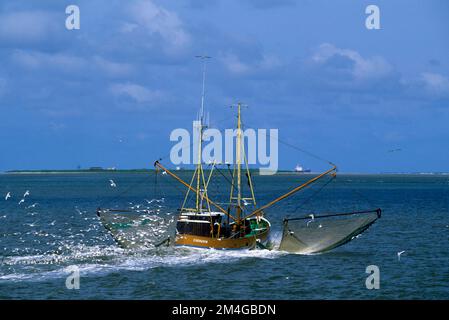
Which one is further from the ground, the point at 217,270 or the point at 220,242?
the point at 220,242

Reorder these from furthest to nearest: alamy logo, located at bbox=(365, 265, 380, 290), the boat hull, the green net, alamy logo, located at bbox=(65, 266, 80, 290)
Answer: the green net → the boat hull → alamy logo, located at bbox=(365, 265, 380, 290) → alamy logo, located at bbox=(65, 266, 80, 290)

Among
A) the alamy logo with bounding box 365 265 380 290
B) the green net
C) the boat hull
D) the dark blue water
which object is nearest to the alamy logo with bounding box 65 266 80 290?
the dark blue water

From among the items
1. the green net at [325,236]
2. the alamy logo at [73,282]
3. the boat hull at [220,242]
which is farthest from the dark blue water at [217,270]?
the green net at [325,236]

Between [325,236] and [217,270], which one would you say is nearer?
[217,270]

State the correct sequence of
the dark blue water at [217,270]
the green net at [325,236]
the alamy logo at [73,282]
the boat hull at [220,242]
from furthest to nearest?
the green net at [325,236]
the boat hull at [220,242]
the dark blue water at [217,270]
the alamy logo at [73,282]

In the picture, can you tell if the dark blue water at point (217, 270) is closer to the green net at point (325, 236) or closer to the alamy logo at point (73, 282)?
the alamy logo at point (73, 282)

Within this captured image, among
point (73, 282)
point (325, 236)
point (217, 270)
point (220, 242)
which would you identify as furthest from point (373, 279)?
point (73, 282)

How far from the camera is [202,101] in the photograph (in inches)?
2238

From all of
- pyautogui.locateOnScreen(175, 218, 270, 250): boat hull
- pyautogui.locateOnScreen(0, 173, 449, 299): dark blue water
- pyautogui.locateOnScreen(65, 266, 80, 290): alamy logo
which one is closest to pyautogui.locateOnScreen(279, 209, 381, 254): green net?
pyautogui.locateOnScreen(0, 173, 449, 299): dark blue water

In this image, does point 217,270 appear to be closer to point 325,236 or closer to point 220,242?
point 220,242

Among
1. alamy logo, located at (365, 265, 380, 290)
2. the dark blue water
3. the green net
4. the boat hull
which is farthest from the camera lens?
the green net

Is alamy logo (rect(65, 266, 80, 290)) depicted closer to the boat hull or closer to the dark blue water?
the dark blue water

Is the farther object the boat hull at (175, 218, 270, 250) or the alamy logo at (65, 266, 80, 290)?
the boat hull at (175, 218, 270, 250)

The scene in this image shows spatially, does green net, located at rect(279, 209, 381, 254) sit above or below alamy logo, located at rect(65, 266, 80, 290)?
above
